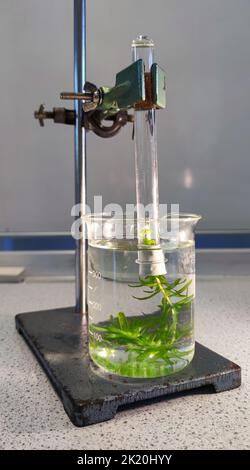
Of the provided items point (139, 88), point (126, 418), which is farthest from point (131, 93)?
point (126, 418)

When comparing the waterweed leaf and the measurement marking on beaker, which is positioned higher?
the measurement marking on beaker

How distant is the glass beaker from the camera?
1.43 ft

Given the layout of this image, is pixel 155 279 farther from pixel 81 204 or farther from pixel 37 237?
pixel 37 237

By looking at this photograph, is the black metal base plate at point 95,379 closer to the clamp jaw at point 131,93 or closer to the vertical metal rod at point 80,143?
the vertical metal rod at point 80,143

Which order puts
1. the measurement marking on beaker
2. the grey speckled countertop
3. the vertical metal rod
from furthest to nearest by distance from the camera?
the vertical metal rod → the measurement marking on beaker → the grey speckled countertop

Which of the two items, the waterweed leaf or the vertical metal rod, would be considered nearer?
the waterweed leaf

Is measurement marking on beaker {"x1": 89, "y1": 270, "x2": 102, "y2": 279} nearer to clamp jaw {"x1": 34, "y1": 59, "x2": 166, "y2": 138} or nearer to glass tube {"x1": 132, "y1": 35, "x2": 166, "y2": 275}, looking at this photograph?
glass tube {"x1": 132, "y1": 35, "x2": 166, "y2": 275}

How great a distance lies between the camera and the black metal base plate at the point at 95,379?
398 millimetres

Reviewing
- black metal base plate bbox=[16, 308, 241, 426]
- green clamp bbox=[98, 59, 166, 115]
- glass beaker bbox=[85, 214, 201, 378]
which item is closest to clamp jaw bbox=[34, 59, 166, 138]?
green clamp bbox=[98, 59, 166, 115]

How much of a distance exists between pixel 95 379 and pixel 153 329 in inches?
2.9

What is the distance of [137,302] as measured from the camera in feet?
1.51

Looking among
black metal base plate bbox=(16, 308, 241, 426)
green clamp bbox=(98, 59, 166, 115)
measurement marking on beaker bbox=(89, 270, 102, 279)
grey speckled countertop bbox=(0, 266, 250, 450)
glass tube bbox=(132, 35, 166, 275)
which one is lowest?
grey speckled countertop bbox=(0, 266, 250, 450)

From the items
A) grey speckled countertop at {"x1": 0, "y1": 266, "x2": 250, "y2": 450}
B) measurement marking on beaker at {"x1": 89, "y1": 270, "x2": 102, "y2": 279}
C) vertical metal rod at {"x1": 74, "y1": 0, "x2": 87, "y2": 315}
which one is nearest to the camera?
grey speckled countertop at {"x1": 0, "y1": 266, "x2": 250, "y2": 450}

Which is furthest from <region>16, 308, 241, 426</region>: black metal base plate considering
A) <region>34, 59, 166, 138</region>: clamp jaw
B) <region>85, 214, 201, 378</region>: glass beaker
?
<region>34, 59, 166, 138</region>: clamp jaw
